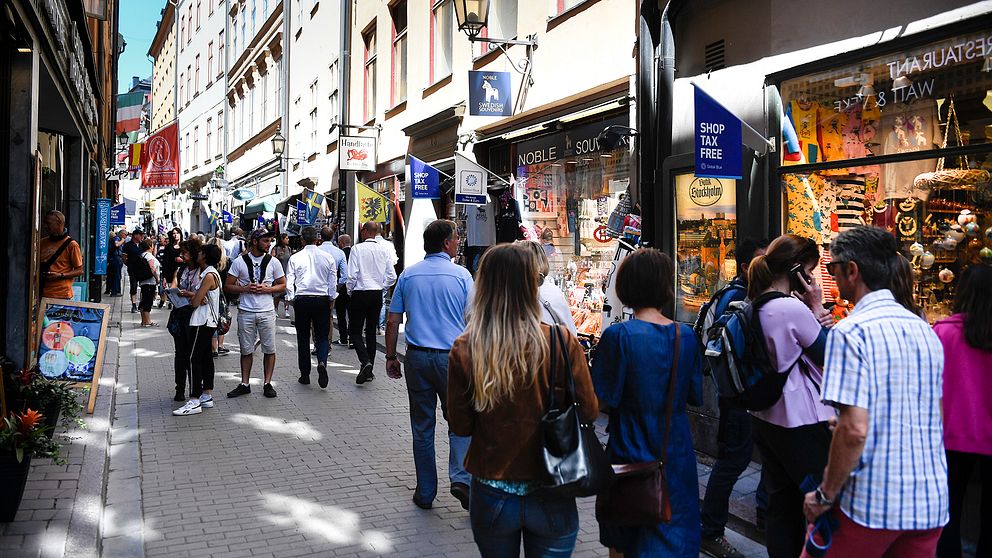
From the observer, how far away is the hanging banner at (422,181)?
1379 centimetres

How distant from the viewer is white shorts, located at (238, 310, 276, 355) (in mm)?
9102

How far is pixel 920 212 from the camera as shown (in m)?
6.14

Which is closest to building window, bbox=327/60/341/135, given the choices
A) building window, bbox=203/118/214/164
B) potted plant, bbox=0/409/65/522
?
potted plant, bbox=0/409/65/522

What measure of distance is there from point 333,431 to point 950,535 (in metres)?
5.32

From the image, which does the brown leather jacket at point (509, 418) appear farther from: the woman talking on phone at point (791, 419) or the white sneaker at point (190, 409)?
the white sneaker at point (190, 409)

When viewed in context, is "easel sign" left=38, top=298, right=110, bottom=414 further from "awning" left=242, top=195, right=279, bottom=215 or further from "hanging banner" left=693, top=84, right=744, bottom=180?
"awning" left=242, top=195, right=279, bottom=215

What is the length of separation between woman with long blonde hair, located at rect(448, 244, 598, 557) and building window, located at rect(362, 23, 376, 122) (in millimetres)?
17710

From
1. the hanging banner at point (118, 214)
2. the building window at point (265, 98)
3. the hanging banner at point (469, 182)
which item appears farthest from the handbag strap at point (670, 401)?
the building window at point (265, 98)

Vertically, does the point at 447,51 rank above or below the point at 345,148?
above

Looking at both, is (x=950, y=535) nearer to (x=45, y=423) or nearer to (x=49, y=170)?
(x=45, y=423)

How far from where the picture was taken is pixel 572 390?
301cm

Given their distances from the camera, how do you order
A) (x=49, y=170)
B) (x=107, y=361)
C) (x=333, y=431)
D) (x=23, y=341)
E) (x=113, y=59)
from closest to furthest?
1. (x=23, y=341)
2. (x=333, y=431)
3. (x=107, y=361)
4. (x=49, y=170)
5. (x=113, y=59)

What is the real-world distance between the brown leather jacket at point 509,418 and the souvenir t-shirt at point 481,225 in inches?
405

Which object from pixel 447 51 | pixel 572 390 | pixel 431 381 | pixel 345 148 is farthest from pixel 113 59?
pixel 572 390
